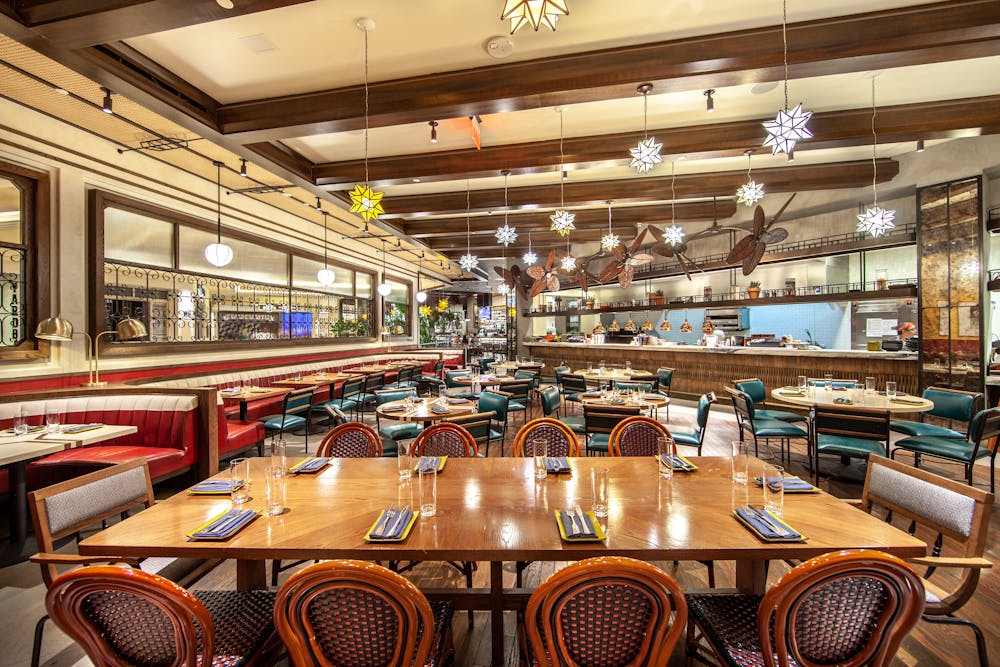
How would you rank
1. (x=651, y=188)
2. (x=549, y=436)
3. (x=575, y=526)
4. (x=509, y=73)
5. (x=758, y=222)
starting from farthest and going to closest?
(x=651, y=188) → (x=758, y=222) → (x=509, y=73) → (x=549, y=436) → (x=575, y=526)

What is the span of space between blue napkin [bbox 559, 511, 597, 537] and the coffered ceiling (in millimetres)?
3410

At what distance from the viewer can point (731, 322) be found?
11.1m

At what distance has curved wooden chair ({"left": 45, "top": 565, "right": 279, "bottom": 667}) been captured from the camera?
1.16m

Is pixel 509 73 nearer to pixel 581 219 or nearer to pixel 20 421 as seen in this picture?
pixel 20 421

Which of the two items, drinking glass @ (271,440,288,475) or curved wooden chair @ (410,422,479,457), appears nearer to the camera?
drinking glass @ (271,440,288,475)

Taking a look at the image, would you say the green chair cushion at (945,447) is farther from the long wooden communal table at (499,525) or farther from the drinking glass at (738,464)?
the drinking glass at (738,464)

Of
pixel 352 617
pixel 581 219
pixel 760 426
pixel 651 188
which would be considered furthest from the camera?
pixel 581 219

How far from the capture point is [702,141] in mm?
4934

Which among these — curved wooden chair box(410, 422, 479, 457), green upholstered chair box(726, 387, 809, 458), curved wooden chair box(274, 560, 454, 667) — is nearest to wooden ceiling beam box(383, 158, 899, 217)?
green upholstered chair box(726, 387, 809, 458)

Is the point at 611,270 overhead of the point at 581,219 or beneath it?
beneath

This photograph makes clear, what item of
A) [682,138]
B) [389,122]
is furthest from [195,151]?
[682,138]

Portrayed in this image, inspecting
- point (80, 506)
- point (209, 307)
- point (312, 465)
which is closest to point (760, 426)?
point (312, 465)

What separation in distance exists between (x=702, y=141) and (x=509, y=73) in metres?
2.64

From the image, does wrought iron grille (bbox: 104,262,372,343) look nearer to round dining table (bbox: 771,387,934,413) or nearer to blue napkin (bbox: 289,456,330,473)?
blue napkin (bbox: 289,456,330,473)
